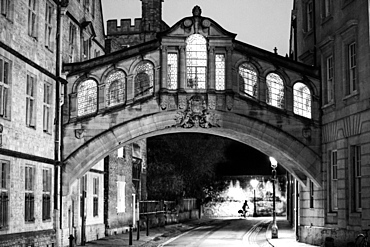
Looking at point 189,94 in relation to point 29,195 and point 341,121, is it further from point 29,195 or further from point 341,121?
point 29,195

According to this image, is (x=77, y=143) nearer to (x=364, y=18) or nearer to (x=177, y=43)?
(x=177, y=43)

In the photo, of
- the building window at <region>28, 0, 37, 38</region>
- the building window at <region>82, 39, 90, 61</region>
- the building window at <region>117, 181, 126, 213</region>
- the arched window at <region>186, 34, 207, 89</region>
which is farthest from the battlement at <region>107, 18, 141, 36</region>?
the building window at <region>28, 0, 37, 38</region>

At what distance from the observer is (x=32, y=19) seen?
2550 cm

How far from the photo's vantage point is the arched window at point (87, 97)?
29578 millimetres

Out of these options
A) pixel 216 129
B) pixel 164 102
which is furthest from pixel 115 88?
pixel 216 129

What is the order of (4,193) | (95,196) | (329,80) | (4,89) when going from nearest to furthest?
(4,193)
(4,89)
(329,80)
(95,196)

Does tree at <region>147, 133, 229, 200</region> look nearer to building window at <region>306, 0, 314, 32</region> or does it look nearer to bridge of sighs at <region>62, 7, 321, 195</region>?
building window at <region>306, 0, 314, 32</region>

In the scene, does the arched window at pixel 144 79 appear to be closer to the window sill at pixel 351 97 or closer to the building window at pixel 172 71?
the building window at pixel 172 71

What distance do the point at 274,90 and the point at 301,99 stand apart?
122cm

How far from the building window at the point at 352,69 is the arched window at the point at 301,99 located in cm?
395

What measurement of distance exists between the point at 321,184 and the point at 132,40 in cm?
3977

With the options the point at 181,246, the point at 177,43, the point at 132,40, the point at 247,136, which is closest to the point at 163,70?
the point at 177,43

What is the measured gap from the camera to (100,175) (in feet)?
117

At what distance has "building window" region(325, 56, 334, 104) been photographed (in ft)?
93.9
